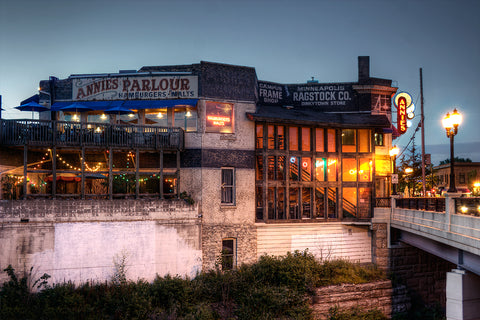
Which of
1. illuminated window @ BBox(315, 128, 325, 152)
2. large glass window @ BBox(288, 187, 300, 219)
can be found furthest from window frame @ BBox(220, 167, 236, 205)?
illuminated window @ BBox(315, 128, 325, 152)

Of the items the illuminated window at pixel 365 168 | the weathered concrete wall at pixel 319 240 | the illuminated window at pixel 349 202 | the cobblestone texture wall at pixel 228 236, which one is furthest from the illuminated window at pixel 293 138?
the cobblestone texture wall at pixel 228 236

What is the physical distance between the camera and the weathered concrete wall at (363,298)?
2016 centimetres

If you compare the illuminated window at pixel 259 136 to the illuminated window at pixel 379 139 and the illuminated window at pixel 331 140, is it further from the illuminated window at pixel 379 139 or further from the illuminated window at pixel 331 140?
the illuminated window at pixel 379 139

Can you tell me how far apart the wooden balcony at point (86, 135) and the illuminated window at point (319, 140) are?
346 inches

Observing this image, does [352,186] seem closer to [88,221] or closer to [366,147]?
[366,147]

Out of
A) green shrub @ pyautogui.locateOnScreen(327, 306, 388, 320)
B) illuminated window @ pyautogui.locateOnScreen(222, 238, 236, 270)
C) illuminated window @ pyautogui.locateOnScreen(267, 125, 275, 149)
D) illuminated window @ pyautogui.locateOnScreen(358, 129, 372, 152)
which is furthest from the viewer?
illuminated window @ pyautogui.locateOnScreen(358, 129, 372, 152)

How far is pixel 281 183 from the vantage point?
929 inches

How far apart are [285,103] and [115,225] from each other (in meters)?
14.2

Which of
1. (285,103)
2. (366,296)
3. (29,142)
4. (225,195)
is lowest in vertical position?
(366,296)

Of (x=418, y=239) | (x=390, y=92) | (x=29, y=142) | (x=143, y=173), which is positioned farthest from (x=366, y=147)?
(x=29, y=142)

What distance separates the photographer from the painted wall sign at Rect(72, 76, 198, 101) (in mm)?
22438

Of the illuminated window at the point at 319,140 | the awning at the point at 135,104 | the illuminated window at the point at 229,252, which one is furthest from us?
the illuminated window at the point at 319,140

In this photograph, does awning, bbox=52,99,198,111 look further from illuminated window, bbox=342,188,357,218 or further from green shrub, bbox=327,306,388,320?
green shrub, bbox=327,306,388,320

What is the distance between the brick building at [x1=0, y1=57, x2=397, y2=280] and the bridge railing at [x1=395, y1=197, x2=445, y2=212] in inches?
101
